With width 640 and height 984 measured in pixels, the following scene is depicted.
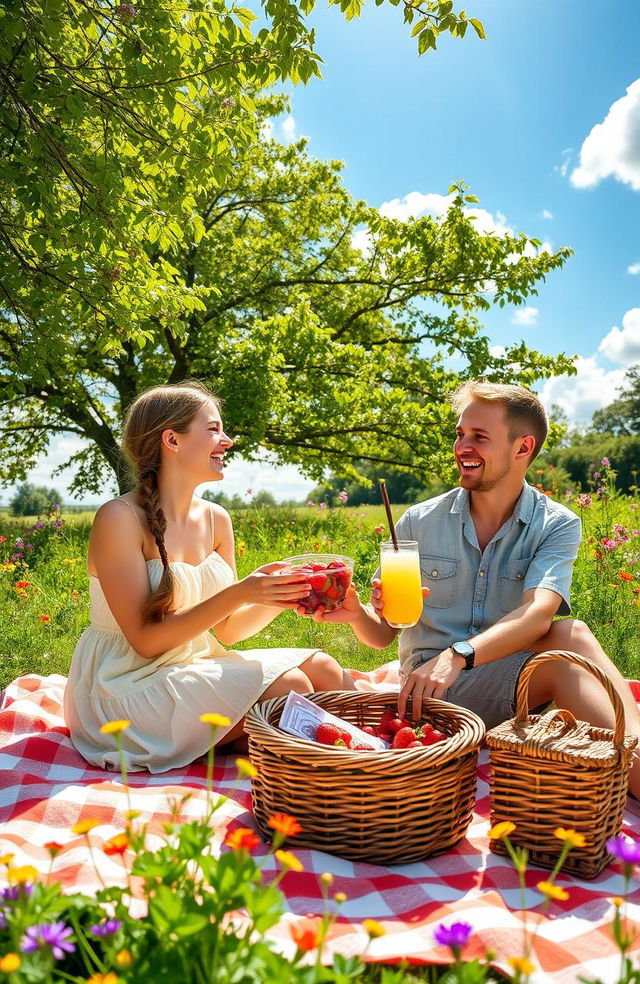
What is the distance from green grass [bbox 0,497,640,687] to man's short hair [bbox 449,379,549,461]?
1954 millimetres

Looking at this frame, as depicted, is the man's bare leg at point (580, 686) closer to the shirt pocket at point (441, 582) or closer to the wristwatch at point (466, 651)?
the wristwatch at point (466, 651)

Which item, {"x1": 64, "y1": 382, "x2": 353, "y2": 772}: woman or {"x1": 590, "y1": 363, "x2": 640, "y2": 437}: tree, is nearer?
{"x1": 64, "y1": 382, "x2": 353, "y2": 772}: woman

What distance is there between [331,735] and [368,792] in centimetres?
→ 28

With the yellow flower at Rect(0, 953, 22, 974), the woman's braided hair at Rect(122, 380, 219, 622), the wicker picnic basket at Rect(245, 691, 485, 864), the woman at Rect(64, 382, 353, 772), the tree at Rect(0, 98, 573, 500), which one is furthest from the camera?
the tree at Rect(0, 98, 573, 500)

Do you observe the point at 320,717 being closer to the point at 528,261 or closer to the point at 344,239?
the point at 528,261

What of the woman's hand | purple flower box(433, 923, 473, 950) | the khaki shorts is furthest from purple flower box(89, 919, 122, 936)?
the khaki shorts

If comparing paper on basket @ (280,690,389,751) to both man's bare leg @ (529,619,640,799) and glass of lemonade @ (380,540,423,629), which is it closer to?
glass of lemonade @ (380,540,423,629)

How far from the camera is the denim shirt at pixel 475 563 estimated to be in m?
3.35

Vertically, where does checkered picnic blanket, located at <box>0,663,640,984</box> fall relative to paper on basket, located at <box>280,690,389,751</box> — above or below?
below

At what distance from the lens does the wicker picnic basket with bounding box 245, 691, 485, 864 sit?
87.5 inches

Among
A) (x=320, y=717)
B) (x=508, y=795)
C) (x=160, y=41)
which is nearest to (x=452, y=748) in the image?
(x=508, y=795)

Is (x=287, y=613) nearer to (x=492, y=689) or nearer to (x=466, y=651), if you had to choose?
(x=492, y=689)

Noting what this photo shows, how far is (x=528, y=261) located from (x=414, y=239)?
171 cm

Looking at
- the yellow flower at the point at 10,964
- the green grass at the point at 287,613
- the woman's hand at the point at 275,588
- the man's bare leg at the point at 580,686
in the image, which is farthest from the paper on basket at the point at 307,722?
the green grass at the point at 287,613
